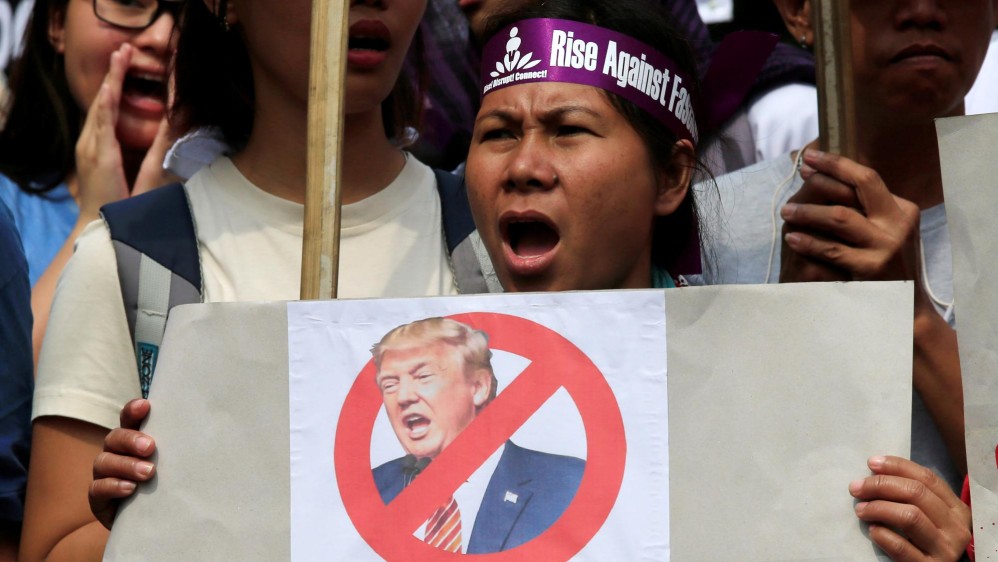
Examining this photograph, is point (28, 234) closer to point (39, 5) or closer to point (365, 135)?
point (39, 5)

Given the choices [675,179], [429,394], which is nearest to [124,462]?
[429,394]

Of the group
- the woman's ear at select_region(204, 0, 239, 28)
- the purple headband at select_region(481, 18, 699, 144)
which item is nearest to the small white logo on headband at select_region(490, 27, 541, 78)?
the purple headband at select_region(481, 18, 699, 144)

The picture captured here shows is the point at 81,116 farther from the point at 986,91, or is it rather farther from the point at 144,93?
the point at 986,91

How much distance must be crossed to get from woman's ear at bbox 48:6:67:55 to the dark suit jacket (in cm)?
194

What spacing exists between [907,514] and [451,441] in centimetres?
57

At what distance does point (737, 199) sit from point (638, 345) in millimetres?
919

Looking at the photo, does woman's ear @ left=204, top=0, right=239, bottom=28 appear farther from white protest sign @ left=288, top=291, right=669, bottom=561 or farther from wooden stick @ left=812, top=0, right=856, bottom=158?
wooden stick @ left=812, top=0, right=856, bottom=158

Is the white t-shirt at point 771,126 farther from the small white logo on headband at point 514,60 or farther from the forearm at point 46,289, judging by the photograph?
the forearm at point 46,289

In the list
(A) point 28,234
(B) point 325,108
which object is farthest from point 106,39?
(B) point 325,108

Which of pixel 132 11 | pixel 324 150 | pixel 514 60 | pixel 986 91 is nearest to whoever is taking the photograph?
pixel 324 150

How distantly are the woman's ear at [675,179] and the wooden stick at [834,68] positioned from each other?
235 millimetres

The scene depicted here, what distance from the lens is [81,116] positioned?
3414 mm

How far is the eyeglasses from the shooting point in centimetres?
331

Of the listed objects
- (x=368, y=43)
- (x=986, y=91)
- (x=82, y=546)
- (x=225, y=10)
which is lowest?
(x=82, y=546)
